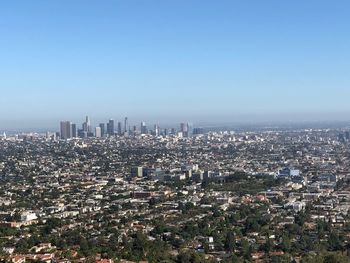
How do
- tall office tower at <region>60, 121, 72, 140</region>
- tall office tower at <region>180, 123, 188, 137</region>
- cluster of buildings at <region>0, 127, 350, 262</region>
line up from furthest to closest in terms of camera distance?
tall office tower at <region>180, 123, 188, 137</region>, tall office tower at <region>60, 121, 72, 140</region>, cluster of buildings at <region>0, 127, 350, 262</region>

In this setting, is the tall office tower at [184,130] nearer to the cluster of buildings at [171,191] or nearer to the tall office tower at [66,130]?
the tall office tower at [66,130]

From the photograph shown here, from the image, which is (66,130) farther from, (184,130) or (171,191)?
(171,191)

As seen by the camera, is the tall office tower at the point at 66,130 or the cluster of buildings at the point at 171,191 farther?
the tall office tower at the point at 66,130

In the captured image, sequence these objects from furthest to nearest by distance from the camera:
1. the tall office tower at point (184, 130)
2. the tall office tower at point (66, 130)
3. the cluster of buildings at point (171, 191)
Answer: the tall office tower at point (184, 130) → the tall office tower at point (66, 130) → the cluster of buildings at point (171, 191)

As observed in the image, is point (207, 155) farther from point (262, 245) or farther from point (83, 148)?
point (262, 245)

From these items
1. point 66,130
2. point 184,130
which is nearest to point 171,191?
point 66,130

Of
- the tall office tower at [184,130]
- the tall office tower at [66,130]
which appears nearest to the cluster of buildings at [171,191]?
the tall office tower at [66,130]

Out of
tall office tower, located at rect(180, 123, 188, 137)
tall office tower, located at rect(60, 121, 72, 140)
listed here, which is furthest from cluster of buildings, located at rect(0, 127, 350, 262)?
tall office tower, located at rect(180, 123, 188, 137)

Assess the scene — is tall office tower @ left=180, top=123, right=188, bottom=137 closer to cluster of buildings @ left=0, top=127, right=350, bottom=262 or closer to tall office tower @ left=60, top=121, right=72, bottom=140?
tall office tower @ left=60, top=121, right=72, bottom=140

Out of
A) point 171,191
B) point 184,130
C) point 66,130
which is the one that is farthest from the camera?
point 184,130

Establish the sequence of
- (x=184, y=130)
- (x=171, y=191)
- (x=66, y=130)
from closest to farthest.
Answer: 1. (x=171, y=191)
2. (x=66, y=130)
3. (x=184, y=130)

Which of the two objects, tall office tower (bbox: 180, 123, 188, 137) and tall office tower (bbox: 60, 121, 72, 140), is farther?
tall office tower (bbox: 180, 123, 188, 137)

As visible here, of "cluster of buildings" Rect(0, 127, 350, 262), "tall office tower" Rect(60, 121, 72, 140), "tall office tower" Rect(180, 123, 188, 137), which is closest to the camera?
"cluster of buildings" Rect(0, 127, 350, 262)
